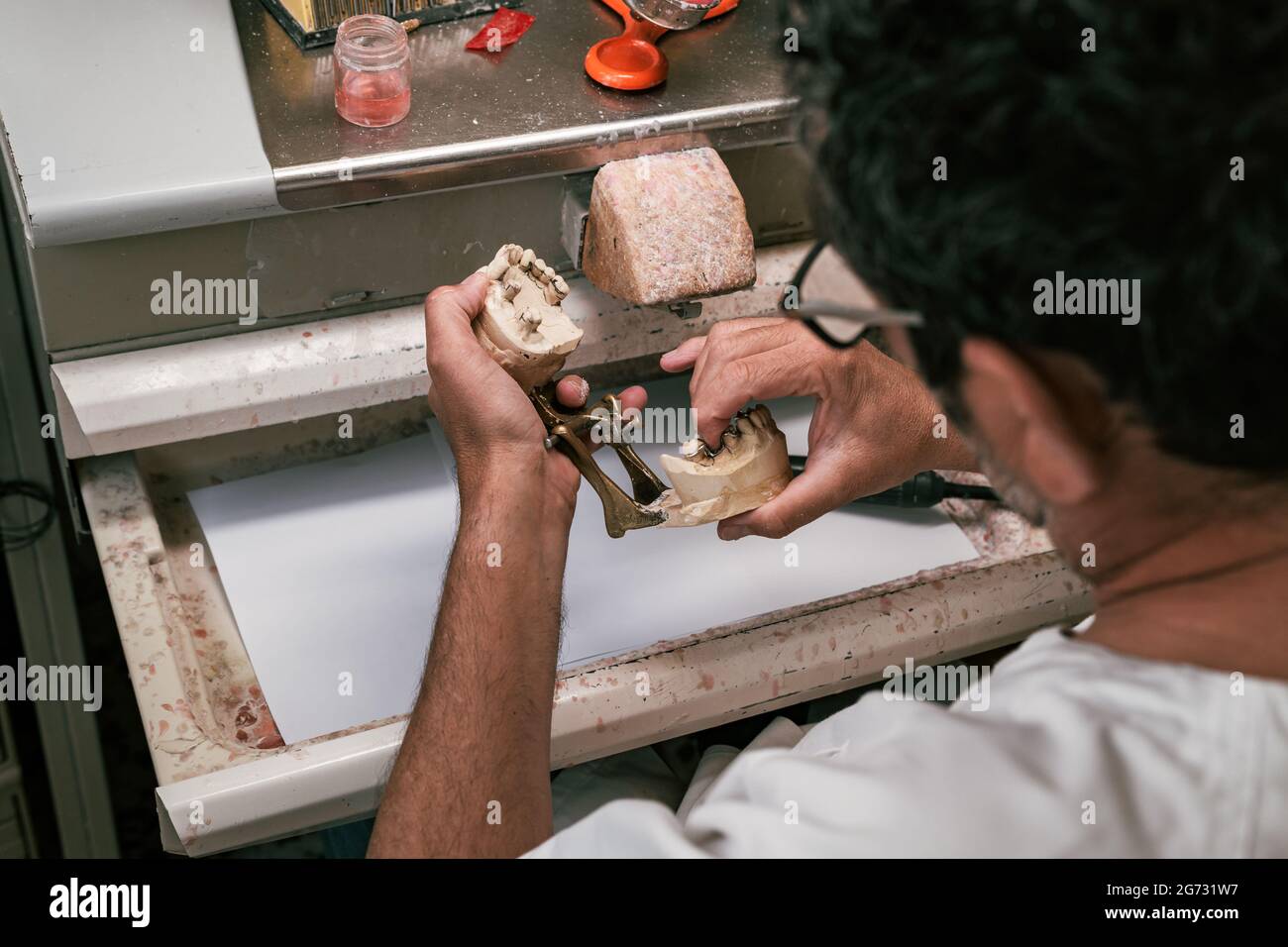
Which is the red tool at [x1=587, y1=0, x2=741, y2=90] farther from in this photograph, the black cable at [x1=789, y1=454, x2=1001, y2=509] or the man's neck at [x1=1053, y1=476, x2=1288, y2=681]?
the man's neck at [x1=1053, y1=476, x2=1288, y2=681]

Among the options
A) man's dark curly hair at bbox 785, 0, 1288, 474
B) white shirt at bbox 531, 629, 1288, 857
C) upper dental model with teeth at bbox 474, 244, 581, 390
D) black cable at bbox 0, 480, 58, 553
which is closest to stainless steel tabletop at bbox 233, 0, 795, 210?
upper dental model with teeth at bbox 474, 244, 581, 390

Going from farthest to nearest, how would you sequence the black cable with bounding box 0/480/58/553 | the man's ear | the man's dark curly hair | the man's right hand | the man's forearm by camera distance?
the black cable with bounding box 0/480/58/553 < the man's right hand < the man's forearm < the man's ear < the man's dark curly hair

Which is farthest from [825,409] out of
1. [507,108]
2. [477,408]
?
[507,108]

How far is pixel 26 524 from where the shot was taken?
183 cm

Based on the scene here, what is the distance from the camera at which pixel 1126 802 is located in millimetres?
708

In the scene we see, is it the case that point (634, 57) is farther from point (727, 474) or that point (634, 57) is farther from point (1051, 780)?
point (1051, 780)

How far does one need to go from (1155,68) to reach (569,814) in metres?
0.95

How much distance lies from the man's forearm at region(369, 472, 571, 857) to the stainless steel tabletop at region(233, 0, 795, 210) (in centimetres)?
37

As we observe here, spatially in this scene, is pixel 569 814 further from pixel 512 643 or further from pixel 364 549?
pixel 364 549

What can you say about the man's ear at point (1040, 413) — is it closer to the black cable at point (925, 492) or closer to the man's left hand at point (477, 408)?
the man's left hand at point (477, 408)

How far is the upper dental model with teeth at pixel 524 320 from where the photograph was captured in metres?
1.21

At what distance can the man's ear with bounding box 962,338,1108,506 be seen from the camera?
0.72 metres

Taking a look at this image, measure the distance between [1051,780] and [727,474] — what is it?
58cm

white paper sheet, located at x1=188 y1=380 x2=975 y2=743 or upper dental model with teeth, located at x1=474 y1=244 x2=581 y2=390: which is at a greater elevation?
upper dental model with teeth, located at x1=474 y1=244 x2=581 y2=390
